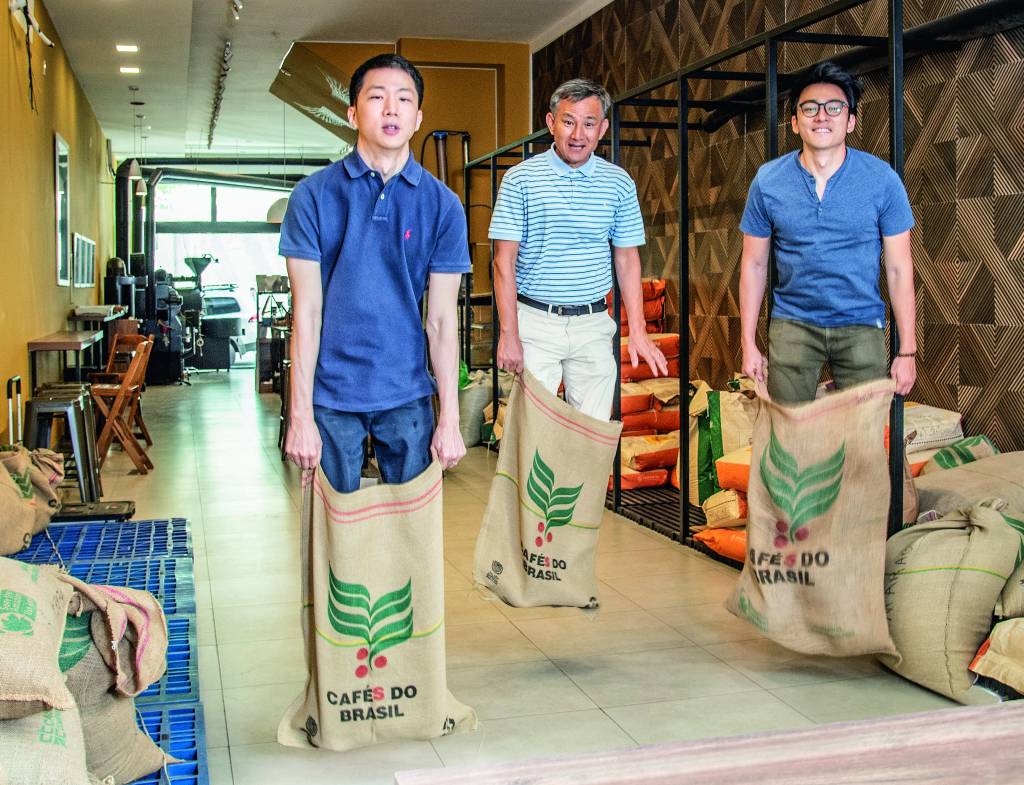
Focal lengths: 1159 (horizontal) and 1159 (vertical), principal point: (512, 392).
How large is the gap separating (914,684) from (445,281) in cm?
178

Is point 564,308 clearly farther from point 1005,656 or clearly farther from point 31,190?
point 31,190

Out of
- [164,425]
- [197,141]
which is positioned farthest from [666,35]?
[197,141]

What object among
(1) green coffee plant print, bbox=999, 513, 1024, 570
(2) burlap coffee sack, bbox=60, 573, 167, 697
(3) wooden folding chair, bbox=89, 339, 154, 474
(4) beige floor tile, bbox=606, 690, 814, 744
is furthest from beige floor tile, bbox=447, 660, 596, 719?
(3) wooden folding chair, bbox=89, 339, 154, 474

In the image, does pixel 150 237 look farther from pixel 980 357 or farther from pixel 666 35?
pixel 980 357

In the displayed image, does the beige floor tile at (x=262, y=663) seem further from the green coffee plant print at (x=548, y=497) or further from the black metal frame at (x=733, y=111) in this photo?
the black metal frame at (x=733, y=111)

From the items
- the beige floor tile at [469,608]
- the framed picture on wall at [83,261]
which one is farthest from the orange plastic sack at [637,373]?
the framed picture on wall at [83,261]

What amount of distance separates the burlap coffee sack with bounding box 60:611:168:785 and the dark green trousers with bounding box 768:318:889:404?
88.1 inches

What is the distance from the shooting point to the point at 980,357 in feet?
15.7

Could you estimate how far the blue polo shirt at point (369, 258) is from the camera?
2.66m

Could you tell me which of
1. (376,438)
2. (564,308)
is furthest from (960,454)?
(376,438)

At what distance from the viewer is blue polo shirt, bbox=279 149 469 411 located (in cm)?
266

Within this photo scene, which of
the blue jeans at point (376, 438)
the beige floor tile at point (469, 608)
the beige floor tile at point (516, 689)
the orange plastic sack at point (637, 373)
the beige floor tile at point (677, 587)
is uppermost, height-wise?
the blue jeans at point (376, 438)

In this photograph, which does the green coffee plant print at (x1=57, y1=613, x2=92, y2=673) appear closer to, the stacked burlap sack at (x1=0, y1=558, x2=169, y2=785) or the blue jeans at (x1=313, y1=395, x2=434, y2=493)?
the stacked burlap sack at (x1=0, y1=558, x2=169, y2=785)

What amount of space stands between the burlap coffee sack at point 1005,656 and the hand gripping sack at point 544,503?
113cm
